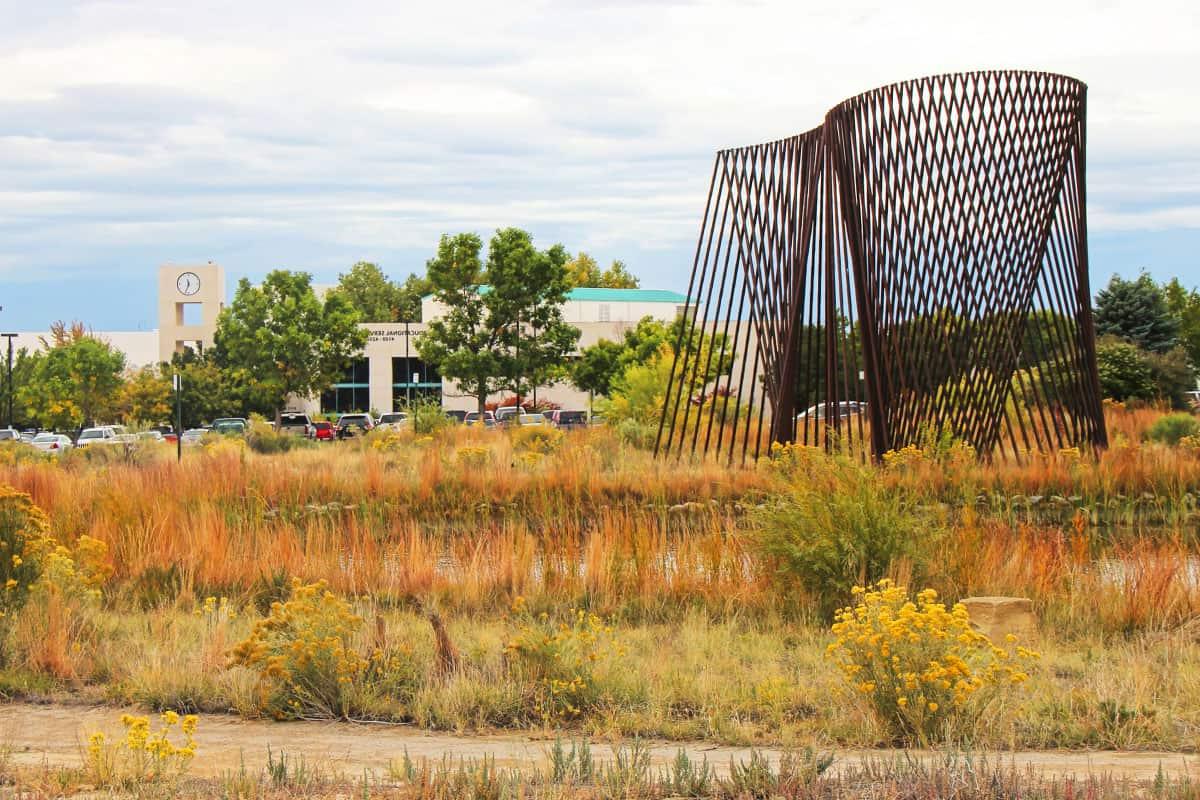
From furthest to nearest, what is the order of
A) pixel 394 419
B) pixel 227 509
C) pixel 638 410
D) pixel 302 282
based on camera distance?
pixel 302 282 → pixel 394 419 → pixel 638 410 → pixel 227 509

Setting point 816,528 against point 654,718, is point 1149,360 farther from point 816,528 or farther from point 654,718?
point 654,718

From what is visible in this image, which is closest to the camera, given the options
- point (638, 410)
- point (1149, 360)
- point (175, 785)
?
point (175, 785)

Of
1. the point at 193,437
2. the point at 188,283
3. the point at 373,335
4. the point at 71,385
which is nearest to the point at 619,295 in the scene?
the point at 373,335

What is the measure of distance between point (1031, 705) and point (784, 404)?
28.7 ft

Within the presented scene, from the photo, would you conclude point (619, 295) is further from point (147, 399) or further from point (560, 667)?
point (560, 667)

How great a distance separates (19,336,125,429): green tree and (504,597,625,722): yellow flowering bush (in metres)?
49.9

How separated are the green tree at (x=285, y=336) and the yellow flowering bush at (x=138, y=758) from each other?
164ft

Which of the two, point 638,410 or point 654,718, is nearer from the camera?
point 654,718

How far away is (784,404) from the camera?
556 inches

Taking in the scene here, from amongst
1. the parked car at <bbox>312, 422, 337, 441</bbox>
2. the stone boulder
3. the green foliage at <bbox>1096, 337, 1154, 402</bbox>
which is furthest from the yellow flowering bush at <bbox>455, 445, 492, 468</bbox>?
the parked car at <bbox>312, 422, 337, 441</bbox>

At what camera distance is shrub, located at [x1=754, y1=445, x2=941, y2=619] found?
793cm

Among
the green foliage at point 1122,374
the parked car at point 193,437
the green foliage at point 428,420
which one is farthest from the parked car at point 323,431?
the green foliage at point 1122,374

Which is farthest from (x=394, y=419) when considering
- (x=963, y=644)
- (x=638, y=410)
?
(x=963, y=644)

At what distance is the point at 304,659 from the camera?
19.5ft
